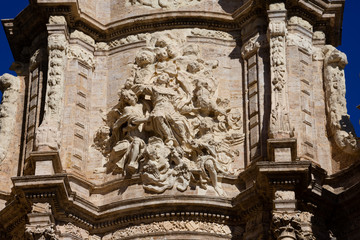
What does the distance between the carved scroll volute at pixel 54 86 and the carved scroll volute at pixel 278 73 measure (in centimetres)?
409

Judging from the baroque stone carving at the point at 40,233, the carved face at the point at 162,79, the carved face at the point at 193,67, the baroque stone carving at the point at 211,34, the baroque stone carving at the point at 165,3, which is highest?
the baroque stone carving at the point at 165,3

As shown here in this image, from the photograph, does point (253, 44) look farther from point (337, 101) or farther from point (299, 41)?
point (337, 101)

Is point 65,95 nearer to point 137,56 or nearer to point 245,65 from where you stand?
point 137,56

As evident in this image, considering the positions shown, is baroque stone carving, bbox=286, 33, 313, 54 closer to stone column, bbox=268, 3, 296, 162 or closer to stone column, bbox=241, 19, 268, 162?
stone column, bbox=268, 3, 296, 162

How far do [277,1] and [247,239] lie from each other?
5009 mm

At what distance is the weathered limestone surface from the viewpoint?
20391mm

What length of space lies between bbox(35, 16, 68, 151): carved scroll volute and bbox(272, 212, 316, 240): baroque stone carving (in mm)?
4491

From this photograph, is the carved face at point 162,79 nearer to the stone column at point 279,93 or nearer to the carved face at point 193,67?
the carved face at point 193,67

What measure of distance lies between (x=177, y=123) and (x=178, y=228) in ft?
7.05

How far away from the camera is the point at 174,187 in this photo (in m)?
20.8

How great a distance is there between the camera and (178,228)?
803 inches

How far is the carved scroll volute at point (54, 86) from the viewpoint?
2127 cm

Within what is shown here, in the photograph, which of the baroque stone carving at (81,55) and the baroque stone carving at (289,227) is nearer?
the baroque stone carving at (289,227)

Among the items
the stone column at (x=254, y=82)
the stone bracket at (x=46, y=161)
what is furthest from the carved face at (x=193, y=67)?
the stone bracket at (x=46, y=161)
